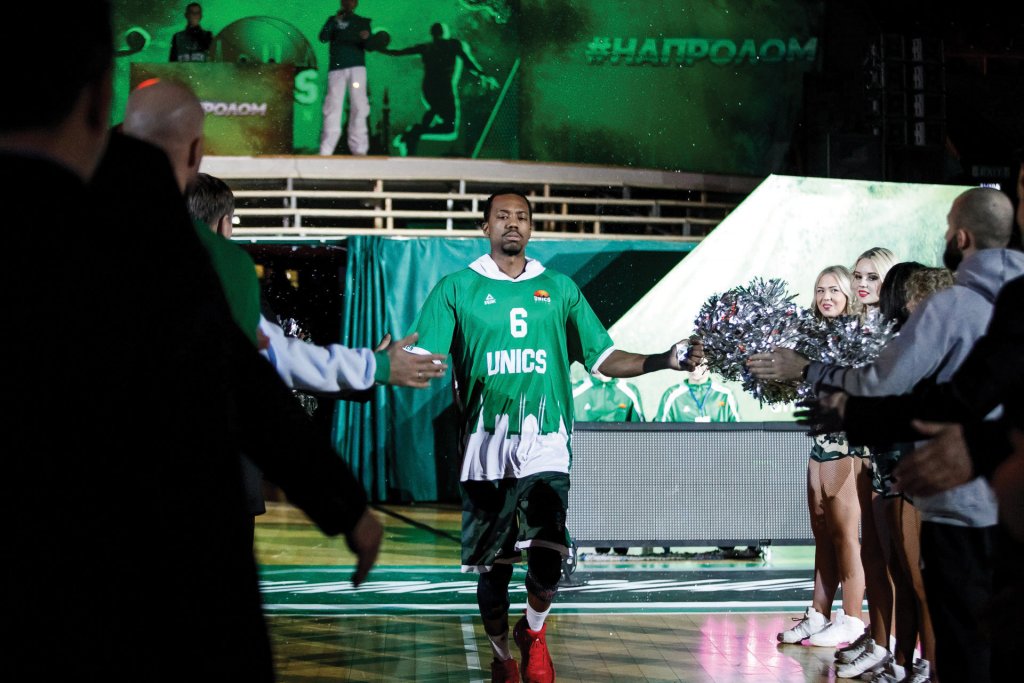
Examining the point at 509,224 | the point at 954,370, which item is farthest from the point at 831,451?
the point at 954,370

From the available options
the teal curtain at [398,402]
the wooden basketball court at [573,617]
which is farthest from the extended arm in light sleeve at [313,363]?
the teal curtain at [398,402]

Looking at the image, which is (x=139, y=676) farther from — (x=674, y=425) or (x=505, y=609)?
(x=674, y=425)

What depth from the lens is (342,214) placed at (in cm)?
1255

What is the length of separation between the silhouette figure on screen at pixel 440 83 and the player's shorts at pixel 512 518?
884cm

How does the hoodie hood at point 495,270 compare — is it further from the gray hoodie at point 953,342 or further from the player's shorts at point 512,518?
the gray hoodie at point 953,342

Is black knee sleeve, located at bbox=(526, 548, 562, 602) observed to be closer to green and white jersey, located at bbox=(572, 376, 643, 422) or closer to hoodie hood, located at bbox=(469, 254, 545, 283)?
hoodie hood, located at bbox=(469, 254, 545, 283)

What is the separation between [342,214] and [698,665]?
27.1 ft

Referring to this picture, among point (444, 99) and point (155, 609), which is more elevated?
point (444, 99)

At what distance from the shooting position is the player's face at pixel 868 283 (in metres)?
5.54

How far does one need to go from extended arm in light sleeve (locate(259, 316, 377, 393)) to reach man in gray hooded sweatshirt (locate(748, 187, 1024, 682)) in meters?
1.35

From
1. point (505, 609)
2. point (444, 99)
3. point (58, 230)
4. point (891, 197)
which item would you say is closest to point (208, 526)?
point (58, 230)

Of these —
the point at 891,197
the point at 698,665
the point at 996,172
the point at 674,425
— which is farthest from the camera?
the point at 996,172

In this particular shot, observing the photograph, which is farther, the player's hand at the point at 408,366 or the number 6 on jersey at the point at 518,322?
the number 6 on jersey at the point at 518,322

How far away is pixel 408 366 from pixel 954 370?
1421 mm
